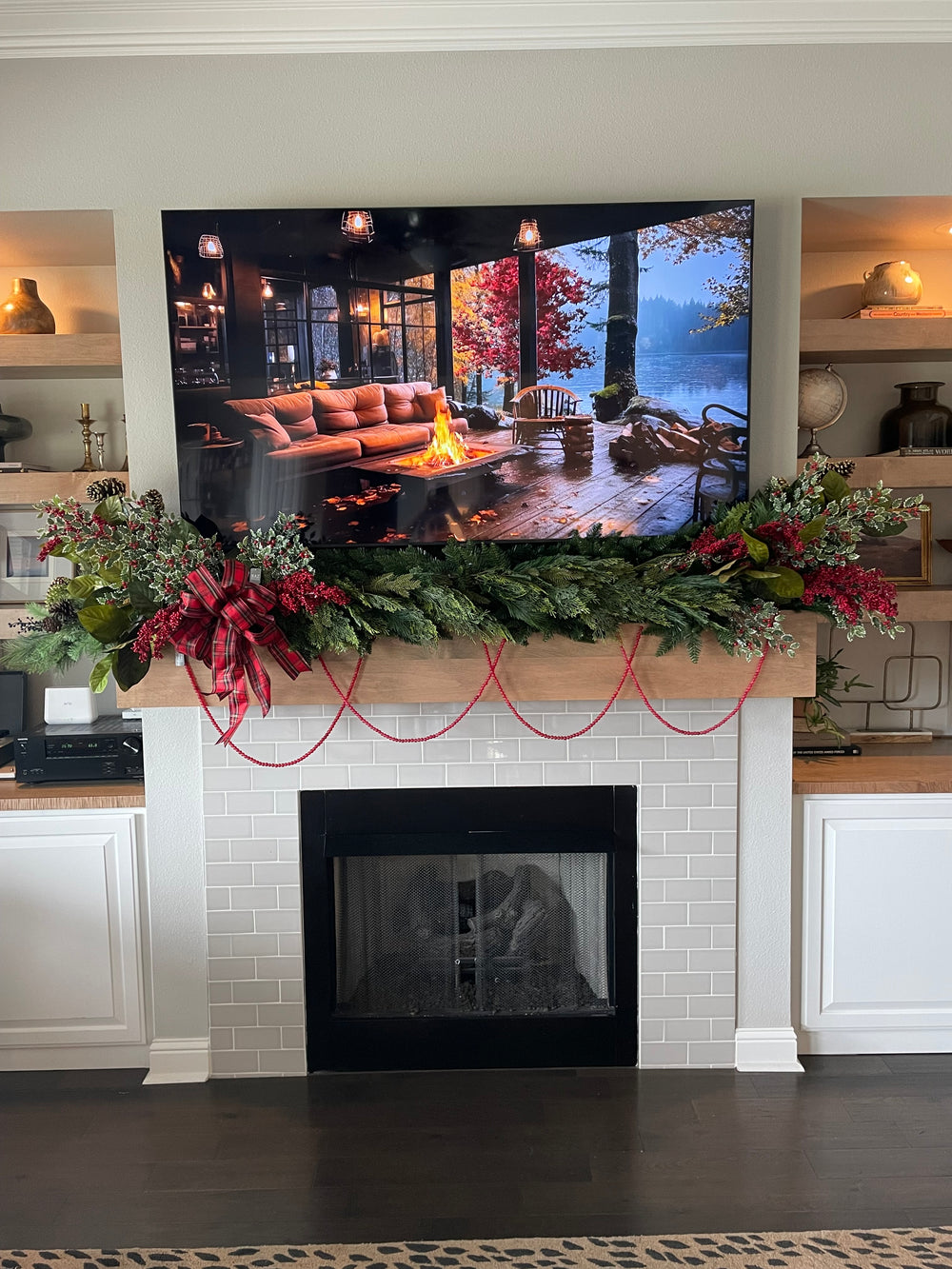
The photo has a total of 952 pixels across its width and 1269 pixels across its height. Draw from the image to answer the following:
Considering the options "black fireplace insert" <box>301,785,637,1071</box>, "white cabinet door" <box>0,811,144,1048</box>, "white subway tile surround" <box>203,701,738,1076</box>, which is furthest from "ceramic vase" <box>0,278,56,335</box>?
"black fireplace insert" <box>301,785,637,1071</box>

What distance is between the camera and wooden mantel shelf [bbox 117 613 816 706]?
243 centimetres

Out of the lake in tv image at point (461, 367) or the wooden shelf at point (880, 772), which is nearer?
the lake in tv image at point (461, 367)

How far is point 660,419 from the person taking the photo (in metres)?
2.46

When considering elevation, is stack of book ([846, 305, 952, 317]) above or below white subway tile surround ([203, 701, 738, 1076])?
above

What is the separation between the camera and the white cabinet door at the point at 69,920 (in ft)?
8.66

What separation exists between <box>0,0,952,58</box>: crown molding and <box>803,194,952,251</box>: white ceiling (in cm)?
39

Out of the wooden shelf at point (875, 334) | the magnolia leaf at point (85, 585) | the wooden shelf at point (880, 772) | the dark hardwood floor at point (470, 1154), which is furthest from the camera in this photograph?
the wooden shelf at point (875, 334)

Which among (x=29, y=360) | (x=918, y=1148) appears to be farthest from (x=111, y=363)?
(x=918, y=1148)

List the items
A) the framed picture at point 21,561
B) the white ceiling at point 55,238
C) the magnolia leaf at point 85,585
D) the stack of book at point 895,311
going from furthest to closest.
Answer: the framed picture at point 21,561, the stack of book at point 895,311, the white ceiling at point 55,238, the magnolia leaf at point 85,585

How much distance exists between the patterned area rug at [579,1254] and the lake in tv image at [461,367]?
1.59m

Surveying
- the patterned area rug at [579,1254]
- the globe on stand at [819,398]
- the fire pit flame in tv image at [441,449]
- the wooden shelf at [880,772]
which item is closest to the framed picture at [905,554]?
the globe on stand at [819,398]

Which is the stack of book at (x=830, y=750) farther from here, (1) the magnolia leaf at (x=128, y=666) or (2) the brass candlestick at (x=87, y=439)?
(2) the brass candlestick at (x=87, y=439)

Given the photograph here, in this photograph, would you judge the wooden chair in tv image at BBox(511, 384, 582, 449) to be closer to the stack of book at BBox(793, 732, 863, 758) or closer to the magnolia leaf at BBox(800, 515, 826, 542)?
the magnolia leaf at BBox(800, 515, 826, 542)

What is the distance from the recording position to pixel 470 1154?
91.4 inches
